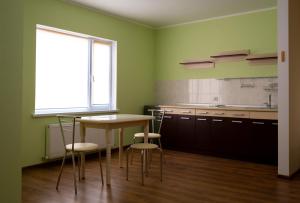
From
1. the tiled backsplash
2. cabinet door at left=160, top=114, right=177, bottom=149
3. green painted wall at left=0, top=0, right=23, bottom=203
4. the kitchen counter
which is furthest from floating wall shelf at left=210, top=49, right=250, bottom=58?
green painted wall at left=0, top=0, right=23, bottom=203

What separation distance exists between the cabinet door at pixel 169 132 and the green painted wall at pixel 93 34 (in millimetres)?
734

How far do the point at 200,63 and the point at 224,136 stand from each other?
163 centimetres

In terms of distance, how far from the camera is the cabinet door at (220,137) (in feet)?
15.6

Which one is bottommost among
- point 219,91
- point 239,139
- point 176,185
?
point 176,185

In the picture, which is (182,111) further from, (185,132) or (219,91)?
(219,91)

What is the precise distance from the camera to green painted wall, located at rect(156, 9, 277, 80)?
4914 millimetres

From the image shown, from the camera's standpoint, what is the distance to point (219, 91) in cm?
541

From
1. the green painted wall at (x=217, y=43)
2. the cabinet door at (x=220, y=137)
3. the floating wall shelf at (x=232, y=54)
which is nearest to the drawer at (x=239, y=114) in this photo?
the cabinet door at (x=220, y=137)

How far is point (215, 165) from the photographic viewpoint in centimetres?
433

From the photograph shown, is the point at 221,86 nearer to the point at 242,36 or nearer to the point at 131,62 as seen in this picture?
the point at 242,36

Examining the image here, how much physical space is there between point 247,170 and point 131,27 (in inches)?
140

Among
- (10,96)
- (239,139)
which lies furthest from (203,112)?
(10,96)

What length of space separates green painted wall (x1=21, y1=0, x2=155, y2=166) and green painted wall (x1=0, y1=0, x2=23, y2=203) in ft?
7.88

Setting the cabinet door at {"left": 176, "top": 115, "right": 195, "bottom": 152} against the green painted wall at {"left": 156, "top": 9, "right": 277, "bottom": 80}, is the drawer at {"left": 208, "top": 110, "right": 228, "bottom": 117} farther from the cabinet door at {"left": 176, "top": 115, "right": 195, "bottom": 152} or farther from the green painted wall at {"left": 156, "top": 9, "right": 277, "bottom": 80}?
the green painted wall at {"left": 156, "top": 9, "right": 277, "bottom": 80}
